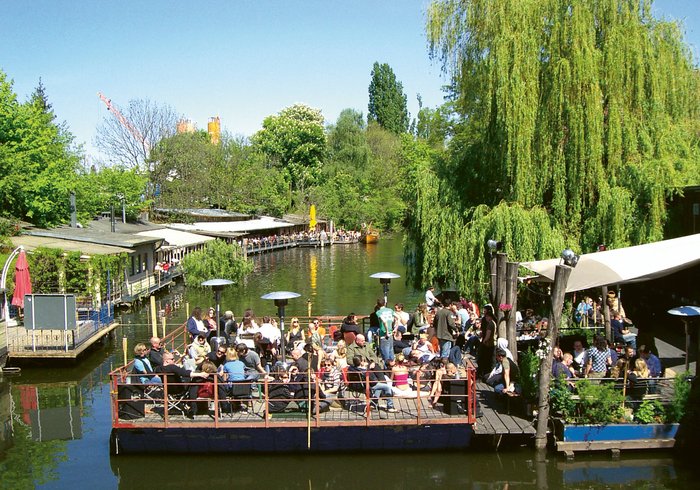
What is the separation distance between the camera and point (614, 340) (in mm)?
17969

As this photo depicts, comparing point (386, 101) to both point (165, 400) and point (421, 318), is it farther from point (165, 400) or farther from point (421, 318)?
point (165, 400)

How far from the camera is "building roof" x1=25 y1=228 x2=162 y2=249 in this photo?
121ft

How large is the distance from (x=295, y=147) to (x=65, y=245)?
63.1m

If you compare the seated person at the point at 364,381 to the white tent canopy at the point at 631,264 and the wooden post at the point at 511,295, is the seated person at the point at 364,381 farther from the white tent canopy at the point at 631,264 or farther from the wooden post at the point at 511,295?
the white tent canopy at the point at 631,264

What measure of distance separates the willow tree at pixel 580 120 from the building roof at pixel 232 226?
41.4 meters

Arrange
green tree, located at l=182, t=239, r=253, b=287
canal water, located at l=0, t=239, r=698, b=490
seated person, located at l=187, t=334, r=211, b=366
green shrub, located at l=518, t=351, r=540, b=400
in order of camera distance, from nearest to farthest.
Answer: canal water, located at l=0, t=239, r=698, b=490 < green shrub, located at l=518, t=351, r=540, b=400 < seated person, located at l=187, t=334, r=211, b=366 < green tree, located at l=182, t=239, r=253, b=287

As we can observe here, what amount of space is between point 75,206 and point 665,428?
3861cm

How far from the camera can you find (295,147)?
95.8 m

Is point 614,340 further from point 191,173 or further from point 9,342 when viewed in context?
point 191,173

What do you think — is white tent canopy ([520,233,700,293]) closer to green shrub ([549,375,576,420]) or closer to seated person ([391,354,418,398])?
green shrub ([549,375,576,420])

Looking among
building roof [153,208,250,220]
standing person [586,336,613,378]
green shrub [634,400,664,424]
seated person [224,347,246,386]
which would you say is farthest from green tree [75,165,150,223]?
green shrub [634,400,664,424]

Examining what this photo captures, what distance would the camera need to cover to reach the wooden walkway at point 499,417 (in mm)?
14203

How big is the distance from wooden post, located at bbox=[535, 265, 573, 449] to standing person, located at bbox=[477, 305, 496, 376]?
8.48ft

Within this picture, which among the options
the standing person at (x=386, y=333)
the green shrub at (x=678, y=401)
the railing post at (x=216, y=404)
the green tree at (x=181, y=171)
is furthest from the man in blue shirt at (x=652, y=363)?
the green tree at (x=181, y=171)
